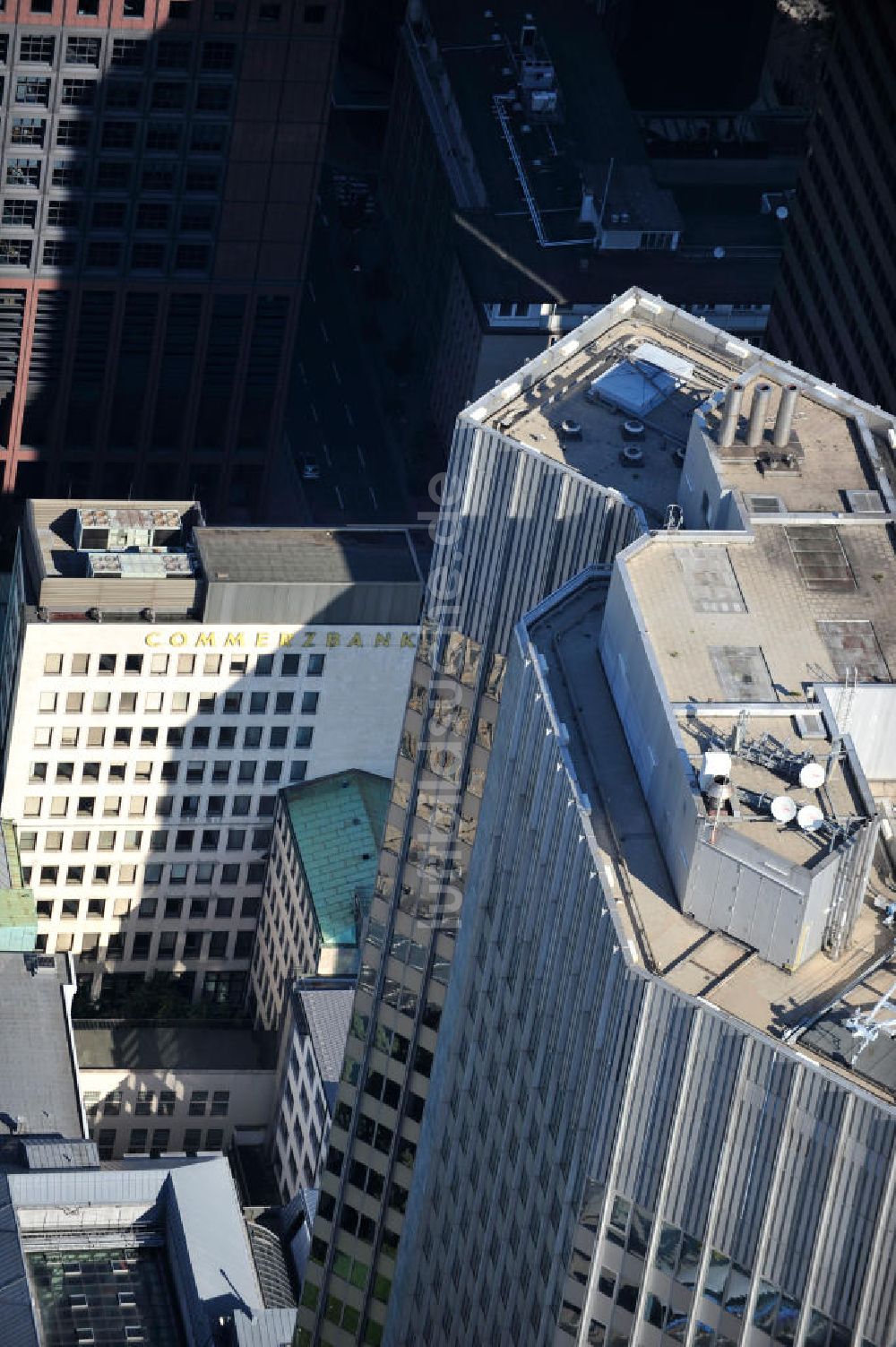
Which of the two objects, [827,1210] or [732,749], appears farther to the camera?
[732,749]

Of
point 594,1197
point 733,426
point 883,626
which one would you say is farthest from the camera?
point 733,426

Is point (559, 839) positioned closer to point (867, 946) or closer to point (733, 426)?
point (867, 946)

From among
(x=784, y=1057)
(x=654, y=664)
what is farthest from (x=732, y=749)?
(x=784, y=1057)

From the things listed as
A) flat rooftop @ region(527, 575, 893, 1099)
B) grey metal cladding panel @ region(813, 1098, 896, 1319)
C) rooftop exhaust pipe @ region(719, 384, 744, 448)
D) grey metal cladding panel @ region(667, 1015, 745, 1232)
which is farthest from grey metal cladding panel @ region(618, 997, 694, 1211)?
rooftop exhaust pipe @ region(719, 384, 744, 448)

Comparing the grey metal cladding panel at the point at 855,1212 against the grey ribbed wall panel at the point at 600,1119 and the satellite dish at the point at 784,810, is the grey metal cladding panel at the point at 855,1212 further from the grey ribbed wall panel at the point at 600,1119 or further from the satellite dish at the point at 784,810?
the satellite dish at the point at 784,810

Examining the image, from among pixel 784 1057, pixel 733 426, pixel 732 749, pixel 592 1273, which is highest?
pixel 733 426

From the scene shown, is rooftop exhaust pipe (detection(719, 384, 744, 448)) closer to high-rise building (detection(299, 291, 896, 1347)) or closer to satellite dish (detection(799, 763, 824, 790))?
high-rise building (detection(299, 291, 896, 1347))

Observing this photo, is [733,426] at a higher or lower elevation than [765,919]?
higher

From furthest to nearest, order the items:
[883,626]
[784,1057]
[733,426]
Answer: [733,426], [883,626], [784,1057]
